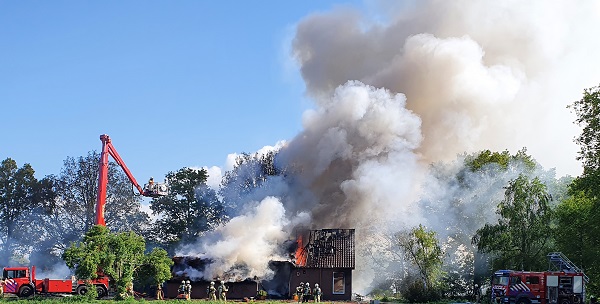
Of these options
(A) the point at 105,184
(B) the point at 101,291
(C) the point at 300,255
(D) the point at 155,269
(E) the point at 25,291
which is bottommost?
(E) the point at 25,291

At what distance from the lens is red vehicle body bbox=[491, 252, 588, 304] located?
4669 cm

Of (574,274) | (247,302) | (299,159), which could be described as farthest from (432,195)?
(247,302)

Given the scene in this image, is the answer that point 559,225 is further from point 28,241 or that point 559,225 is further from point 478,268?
point 28,241

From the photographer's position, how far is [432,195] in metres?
67.1

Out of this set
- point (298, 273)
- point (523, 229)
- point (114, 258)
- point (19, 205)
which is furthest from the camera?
point (19, 205)

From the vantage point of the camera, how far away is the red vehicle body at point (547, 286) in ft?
153

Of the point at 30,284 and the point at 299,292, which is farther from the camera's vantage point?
the point at 30,284

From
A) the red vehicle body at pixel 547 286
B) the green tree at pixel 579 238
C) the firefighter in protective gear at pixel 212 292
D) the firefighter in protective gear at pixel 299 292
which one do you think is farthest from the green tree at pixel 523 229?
the firefighter in protective gear at pixel 212 292

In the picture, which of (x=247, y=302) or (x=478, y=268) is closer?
(x=247, y=302)

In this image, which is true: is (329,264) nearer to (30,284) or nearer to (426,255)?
(426,255)

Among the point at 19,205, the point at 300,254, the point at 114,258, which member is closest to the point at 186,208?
the point at 19,205

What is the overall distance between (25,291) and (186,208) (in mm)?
31865

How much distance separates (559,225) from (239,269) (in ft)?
79.7

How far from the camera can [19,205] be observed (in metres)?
79.6
